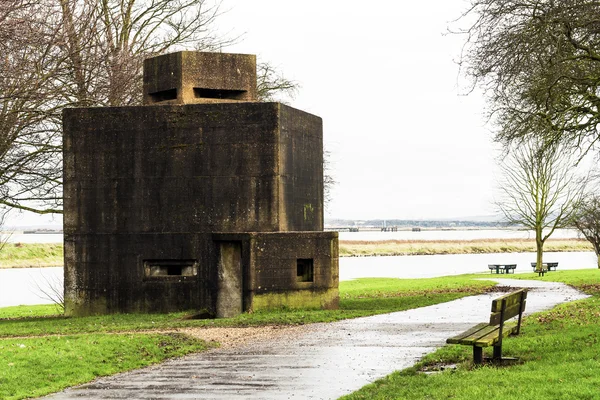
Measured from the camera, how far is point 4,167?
72.4 ft

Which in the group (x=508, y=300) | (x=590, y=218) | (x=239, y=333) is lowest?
(x=239, y=333)

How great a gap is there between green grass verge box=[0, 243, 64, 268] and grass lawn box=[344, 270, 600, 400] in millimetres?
65622

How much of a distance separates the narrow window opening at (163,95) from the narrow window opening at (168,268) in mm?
4309

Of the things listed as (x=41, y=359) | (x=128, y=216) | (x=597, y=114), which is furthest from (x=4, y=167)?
(x=597, y=114)

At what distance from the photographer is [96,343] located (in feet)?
45.9

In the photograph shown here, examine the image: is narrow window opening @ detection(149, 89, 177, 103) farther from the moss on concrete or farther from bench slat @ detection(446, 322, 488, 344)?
bench slat @ detection(446, 322, 488, 344)

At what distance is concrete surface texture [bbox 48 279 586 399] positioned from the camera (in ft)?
33.6

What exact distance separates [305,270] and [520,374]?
11179mm

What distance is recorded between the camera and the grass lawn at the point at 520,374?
29.8ft

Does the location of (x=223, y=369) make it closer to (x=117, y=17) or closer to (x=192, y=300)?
(x=192, y=300)

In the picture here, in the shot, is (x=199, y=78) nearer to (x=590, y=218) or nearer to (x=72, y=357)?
(x=72, y=357)

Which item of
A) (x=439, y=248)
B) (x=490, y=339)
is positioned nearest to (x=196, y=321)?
(x=490, y=339)

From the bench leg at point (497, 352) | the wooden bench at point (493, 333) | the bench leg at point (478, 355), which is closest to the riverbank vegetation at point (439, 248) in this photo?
the wooden bench at point (493, 333)

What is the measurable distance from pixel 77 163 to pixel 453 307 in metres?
10.2
